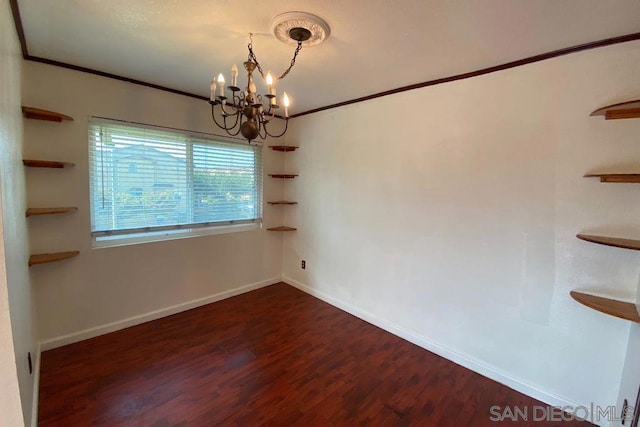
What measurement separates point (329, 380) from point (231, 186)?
2389 mm

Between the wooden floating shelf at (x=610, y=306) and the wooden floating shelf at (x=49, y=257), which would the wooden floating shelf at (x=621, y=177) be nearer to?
the wooden floating shelf at (x=610, y=306)

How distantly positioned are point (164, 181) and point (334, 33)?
2.19 metres

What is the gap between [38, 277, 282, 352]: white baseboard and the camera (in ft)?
7.94

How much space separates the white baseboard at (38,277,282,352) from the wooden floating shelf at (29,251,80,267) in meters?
0.72

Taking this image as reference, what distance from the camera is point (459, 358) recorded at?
2.39 meters

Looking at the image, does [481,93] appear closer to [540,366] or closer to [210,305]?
[540,366]

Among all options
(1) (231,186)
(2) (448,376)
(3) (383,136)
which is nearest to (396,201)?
(3) (383,136)

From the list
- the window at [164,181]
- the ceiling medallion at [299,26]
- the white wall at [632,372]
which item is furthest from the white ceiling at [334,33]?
the white wall at [632,372]

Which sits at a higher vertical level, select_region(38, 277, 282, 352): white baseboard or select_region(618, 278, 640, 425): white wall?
select_region(618, 278, 640, 425): white wall

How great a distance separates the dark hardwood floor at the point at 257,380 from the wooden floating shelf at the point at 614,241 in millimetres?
1197

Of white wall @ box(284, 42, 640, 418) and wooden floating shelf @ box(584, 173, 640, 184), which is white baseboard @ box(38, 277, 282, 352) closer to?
white wall @ box(284, 42, 640, 418)

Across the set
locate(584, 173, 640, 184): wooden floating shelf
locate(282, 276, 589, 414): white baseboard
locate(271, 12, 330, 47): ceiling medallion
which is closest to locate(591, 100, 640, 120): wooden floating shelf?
locate(584, 173, 640, 184): wooden floating shelf

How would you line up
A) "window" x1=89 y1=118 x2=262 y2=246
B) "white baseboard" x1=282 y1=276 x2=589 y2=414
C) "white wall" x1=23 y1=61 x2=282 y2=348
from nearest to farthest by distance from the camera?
"white baseboard" x1=282 y1=276 x2=589 y2=414 < "white wall" x1=23 y1=61 x2=282 y2=348 < "window" x1=89 y1=118 x2=262 y2=246

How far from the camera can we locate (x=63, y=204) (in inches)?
93.0
